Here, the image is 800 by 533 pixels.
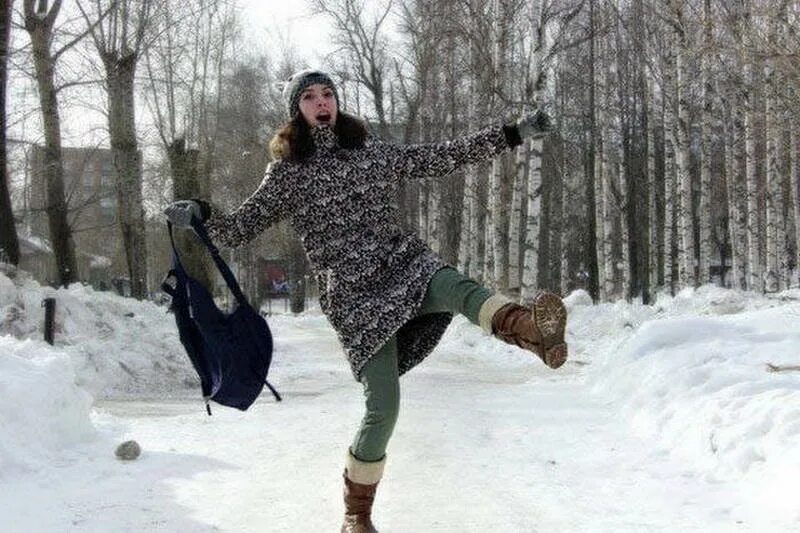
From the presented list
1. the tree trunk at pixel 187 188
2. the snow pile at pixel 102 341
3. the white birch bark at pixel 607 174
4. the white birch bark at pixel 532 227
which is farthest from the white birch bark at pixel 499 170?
the snow pile at pixel 102 341

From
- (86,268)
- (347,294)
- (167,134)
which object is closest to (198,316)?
(347,294)

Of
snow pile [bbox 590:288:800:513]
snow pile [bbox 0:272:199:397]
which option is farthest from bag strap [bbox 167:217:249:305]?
snow pile [bbox 0:272:199:397]

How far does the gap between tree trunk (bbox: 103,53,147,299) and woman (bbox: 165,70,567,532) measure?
17835 millimetres

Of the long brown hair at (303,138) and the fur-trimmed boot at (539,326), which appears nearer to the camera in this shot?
the fur-trimmed boot at (539,326)

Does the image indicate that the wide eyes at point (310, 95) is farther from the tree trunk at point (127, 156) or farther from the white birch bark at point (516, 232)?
the tree trunk at point (127, 156)

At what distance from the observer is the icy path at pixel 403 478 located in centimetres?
395

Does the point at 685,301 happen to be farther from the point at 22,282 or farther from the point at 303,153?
the point at 303,153

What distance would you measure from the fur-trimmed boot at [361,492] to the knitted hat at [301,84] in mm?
1542

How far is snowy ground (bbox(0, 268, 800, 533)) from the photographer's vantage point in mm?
3990

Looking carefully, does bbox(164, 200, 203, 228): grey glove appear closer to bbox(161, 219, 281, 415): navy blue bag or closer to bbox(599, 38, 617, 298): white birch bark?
bbox(161, 219, 281, 415): navy blue bag

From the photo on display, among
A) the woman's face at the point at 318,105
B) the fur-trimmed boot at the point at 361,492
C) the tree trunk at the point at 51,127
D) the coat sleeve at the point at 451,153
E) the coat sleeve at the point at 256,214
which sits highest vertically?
the tree trunk at the point at 51,127

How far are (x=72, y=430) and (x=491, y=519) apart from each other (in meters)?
2.88

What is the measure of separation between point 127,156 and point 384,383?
61.7 feet

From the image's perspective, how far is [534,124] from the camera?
3625 mm
